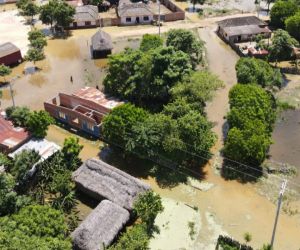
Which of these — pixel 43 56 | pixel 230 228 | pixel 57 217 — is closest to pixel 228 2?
pixel 43 56

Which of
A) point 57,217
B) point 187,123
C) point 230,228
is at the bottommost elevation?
point 230,228

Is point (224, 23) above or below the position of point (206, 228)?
above

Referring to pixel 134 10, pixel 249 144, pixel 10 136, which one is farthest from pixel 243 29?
pixel 10 136

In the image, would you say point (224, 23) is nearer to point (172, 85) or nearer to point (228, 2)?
point (228, 2)

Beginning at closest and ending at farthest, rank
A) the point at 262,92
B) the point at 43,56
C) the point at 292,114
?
the point at 262,92, the point at 292,114, the point at 43,56

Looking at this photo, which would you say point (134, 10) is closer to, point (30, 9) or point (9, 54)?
point (30, 9)

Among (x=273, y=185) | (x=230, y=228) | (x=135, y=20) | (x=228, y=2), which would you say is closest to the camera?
(x=230, y=228)

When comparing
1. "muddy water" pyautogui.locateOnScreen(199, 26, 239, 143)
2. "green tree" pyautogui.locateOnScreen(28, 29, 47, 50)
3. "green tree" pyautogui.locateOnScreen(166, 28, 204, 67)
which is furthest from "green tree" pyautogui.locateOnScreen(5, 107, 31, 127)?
"green tree" pyautogui.locateOnScreen(166, 28, 204, 67)
